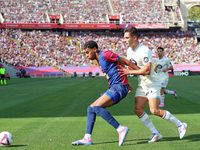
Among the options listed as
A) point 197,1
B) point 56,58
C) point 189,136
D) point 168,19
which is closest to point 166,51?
point 168,19

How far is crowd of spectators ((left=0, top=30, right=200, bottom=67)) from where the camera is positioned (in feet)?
172

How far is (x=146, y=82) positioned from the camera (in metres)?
5.92

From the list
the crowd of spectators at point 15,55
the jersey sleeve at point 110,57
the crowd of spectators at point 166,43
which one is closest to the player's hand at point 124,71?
the jersey sleeve at point 110,57

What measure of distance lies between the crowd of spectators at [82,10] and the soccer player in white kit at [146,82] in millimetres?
56856

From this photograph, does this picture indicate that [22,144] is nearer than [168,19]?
Yes

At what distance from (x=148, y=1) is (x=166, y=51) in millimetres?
17228

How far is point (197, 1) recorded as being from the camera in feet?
262

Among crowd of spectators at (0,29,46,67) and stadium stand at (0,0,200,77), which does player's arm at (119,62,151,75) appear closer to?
stadium stand at (0,0,200,77)

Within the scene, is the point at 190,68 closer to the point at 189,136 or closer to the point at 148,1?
the point at 148,1

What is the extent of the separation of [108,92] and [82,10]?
6122cm

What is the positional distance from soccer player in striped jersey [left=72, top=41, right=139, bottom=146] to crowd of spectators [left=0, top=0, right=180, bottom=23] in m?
57.0

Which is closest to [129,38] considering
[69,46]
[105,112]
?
[105,112]

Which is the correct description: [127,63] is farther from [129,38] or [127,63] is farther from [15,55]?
[15,55]

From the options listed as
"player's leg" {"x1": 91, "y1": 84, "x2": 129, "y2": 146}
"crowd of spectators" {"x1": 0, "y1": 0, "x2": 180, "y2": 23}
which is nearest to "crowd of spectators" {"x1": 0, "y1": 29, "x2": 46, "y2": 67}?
"crowd of spectators" {"x1": 0, "y1": 0, "x2": 180, "y2": 23}
